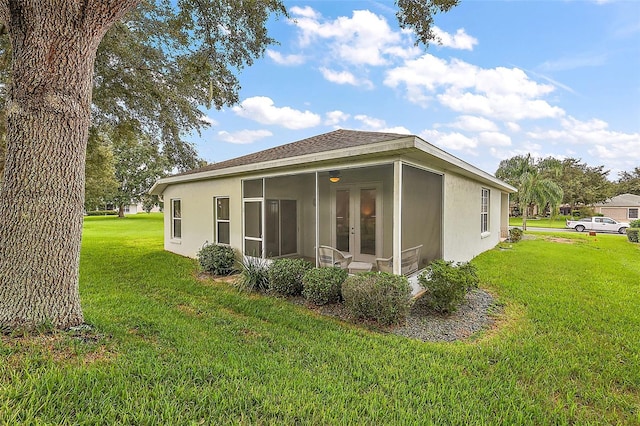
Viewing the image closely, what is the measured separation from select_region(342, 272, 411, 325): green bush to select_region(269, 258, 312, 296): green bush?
153 centimetres

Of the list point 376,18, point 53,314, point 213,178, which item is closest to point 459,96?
point 376,18

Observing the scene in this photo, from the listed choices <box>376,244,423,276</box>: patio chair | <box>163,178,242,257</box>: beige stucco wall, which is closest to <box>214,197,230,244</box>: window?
<box>163,178,242,257</box>: beige stucco wall

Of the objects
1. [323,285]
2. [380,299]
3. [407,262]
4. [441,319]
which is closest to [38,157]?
[323,285]

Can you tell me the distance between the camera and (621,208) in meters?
33.6

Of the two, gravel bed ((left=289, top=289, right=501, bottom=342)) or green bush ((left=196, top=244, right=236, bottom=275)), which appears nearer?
gravel bed ((left=289, top=289, right=501, bottom=342))

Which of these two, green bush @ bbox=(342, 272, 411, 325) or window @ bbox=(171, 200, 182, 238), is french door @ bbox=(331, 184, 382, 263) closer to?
green bush @ bbox=(342, 272, 411, 325)

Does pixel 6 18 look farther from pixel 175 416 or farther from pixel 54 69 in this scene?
pixel 175 416

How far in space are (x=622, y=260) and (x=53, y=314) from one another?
15192 mm

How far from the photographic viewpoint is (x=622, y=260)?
32.8ft

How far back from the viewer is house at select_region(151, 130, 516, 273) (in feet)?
18.8

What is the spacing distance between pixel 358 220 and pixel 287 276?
341 centimetres

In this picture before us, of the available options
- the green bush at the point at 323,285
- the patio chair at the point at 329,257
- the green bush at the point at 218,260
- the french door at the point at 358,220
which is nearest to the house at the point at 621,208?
the french door at the point at 358,220

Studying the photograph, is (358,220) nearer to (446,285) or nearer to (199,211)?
(446,285)

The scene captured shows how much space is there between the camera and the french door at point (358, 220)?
8.27 meters
